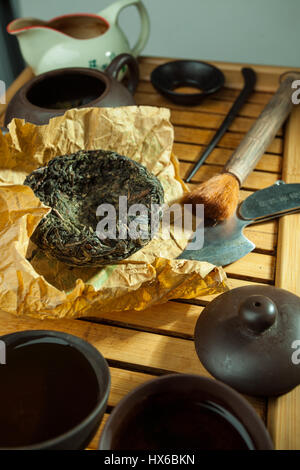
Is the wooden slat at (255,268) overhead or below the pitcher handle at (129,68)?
below

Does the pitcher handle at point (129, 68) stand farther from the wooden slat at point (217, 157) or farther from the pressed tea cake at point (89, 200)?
the pressed tea cake at point (89, 200)

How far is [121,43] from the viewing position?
1153 millimetres

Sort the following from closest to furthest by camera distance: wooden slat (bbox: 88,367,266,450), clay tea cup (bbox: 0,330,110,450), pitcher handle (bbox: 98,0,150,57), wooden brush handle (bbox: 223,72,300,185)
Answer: clay tea cup (bbox: 0,330,110,450)
wooden slat (bbox: 88,367,266,450)
wooden brush handle (bbox: 223,72,300,185)
pitcher handle (bbox: 98,0,150,57)

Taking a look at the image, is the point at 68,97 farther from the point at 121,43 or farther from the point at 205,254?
the point at 205,254

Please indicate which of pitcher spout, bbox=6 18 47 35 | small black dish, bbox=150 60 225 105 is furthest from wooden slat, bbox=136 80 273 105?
pitcher spout, bbox=6 18 47 35

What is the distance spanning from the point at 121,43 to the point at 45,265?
0.63 m

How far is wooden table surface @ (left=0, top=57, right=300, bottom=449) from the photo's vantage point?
24.9 inches

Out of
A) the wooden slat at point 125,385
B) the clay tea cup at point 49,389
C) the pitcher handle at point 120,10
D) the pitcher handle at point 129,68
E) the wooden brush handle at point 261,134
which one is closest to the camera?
the clay tea cup at point 49,389

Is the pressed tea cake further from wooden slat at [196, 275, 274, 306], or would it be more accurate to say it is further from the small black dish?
the small black dish

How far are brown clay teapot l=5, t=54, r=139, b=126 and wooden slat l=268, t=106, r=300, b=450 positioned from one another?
0.35 metres

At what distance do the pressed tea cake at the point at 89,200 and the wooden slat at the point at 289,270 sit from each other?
222 millimetres

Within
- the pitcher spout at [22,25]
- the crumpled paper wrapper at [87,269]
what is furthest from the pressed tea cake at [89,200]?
the pitcher spout at [22,25]

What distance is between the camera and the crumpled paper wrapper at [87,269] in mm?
677
